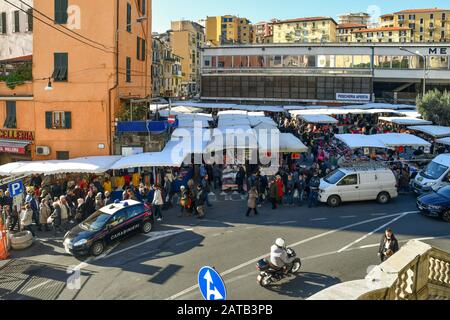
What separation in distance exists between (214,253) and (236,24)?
117m

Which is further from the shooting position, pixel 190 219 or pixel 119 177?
pixel 119 177

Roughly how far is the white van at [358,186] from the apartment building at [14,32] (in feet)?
70.9

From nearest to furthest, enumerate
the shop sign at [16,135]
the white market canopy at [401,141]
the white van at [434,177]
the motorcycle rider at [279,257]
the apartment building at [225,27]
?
1. the motorcycle rider at [279,257]
2. the white van at [434,177]
3. the white market canopy at [401,141]
4. the shop sign at [16,135]
5. the apartment building at [225,27]

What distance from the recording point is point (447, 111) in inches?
1383

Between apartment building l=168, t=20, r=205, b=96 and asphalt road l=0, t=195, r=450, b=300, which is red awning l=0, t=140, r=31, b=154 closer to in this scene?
asphalt road l=0, t=195, r=450, b=300

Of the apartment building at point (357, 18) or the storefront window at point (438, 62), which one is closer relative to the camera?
the storefront window at point (438, 62)

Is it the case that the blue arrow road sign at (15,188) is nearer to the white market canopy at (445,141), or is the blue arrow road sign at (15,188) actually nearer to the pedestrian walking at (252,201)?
the pedestrian walking at (252,201)

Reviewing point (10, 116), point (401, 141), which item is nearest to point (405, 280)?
point (401, 141)

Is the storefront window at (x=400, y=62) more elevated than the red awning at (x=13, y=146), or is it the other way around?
the storefront window at (x=400, y=62)

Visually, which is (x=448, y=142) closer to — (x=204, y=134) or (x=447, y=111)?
(x=447, y=111)

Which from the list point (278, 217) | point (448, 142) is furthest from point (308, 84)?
point (278, 217)

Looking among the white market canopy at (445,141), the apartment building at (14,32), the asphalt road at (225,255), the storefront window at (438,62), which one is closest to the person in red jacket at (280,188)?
the asphalt road at (225,255)

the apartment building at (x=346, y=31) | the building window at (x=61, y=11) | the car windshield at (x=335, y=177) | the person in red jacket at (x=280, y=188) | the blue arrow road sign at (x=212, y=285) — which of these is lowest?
the person in red jacket at (x=280, y=188)

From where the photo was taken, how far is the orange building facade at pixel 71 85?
25562 mm
